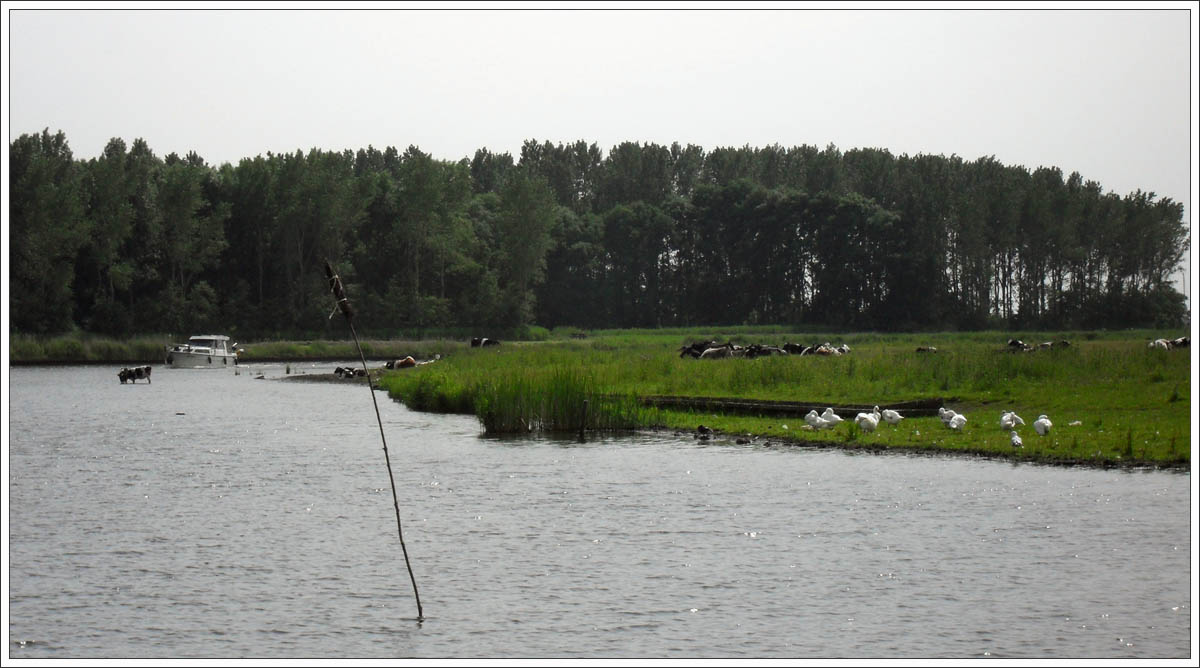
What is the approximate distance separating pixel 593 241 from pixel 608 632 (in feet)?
463

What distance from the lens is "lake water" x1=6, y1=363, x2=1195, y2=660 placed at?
16984mm

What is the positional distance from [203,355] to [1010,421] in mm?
73299

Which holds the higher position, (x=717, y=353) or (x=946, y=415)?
(x=717, y=353)

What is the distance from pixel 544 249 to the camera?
14312cm

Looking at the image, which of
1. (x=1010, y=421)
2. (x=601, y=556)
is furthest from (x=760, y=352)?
(x=601, y=556)

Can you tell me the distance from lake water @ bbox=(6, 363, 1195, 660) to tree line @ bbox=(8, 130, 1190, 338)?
85.9 meters

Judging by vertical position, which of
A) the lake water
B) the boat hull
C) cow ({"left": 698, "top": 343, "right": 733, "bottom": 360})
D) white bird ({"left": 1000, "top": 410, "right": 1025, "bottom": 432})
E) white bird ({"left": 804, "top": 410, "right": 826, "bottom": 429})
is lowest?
the lake water

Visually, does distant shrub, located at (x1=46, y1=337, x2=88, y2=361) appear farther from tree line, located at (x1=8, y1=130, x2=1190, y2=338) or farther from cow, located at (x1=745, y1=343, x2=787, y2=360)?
cow, located at (x1=745, y1=343, x2=787, y2=360)

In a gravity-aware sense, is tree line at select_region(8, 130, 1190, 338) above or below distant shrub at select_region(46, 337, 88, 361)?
above

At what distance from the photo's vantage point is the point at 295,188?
413ft

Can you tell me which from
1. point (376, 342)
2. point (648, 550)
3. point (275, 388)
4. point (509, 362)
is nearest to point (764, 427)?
point (648, 550)

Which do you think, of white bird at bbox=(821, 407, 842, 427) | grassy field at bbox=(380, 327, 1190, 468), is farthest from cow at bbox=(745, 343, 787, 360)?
white bird at bbox=(821, 407, 842, 427)

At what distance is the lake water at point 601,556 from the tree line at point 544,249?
85.9 meters

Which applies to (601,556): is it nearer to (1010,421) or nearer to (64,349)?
(1010,421)
